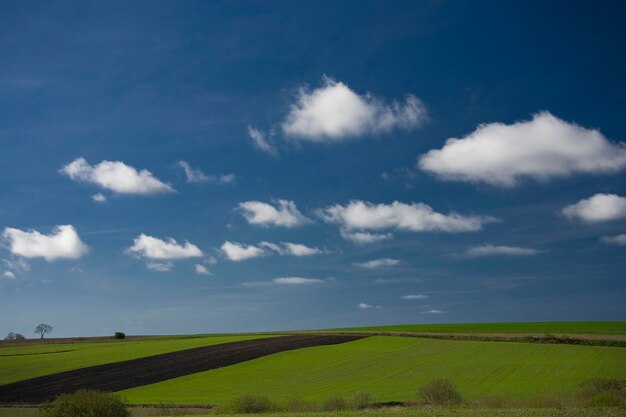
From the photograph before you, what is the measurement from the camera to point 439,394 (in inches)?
1491

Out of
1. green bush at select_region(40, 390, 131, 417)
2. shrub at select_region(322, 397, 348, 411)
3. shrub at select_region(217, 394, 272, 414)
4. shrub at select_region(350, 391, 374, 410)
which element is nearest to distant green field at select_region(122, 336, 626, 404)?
shrub at select_region(350, 391, 374, 410)

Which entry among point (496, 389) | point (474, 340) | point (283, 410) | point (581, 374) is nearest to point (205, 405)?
point (283, 410)

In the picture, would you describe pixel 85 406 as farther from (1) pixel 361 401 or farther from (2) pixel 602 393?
(2) pixel 602 393

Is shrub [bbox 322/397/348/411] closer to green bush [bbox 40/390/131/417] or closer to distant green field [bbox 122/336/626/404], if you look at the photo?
distant green field [bbox 122/336/626/404]

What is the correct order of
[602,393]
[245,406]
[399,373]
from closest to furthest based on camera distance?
1. [245,406]
2. [602,393]
3. [399,373]

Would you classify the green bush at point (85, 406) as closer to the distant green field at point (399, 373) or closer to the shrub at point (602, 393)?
the distant green field at point (399, 373)

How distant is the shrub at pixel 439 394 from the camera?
37625mm

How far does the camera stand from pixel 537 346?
7469 centimetres

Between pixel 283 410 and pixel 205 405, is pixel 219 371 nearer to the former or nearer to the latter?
pixel 205 405

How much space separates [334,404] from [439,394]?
7541 millimetres

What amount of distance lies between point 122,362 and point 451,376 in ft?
148

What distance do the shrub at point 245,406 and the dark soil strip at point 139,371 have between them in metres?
24.9

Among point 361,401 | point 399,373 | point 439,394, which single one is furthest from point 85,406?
point 399,373

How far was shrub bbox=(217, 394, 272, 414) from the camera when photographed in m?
34.1
